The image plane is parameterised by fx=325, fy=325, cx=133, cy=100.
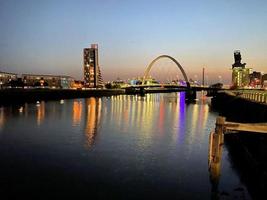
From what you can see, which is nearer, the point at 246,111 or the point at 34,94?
the point at 246,111

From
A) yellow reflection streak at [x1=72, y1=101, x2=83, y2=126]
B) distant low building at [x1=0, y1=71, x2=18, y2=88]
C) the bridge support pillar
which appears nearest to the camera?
the bridge support pillar

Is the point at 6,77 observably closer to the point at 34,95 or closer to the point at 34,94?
the point at 34,94

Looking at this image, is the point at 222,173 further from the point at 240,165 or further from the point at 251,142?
the point at 251,142

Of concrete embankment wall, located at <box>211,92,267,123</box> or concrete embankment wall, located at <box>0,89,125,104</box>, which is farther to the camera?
concrete embankment wall, located at <box>0,89,125,104</box>

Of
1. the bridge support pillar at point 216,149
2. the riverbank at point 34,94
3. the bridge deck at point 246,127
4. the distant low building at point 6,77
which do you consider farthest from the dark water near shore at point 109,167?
the distant low building at point 6,77

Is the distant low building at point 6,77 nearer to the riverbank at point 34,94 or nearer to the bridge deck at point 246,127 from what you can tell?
the riverbank at point 34,94

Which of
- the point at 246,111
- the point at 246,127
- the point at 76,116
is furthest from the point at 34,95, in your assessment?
the point at 246,127

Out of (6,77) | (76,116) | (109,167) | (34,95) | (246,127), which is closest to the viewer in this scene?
(246,127)

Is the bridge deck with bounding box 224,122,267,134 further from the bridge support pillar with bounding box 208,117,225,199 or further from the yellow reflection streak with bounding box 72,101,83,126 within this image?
the yellow reflection streak with bounding box 72,101,83,126

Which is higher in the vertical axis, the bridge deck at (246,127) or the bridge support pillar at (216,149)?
the bridge deck at (246,127)

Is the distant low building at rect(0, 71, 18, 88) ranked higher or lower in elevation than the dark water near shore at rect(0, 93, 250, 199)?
higher

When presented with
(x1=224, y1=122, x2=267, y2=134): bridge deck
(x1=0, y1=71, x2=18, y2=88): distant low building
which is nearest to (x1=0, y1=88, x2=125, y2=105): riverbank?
(x1=0, y1=71, x2=18, y2=88): distant low building

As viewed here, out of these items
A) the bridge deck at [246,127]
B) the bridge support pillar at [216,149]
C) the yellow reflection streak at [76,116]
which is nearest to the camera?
the bridge deck at [246,127]

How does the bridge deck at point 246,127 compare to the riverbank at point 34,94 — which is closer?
the bridge deck at point 246,127
